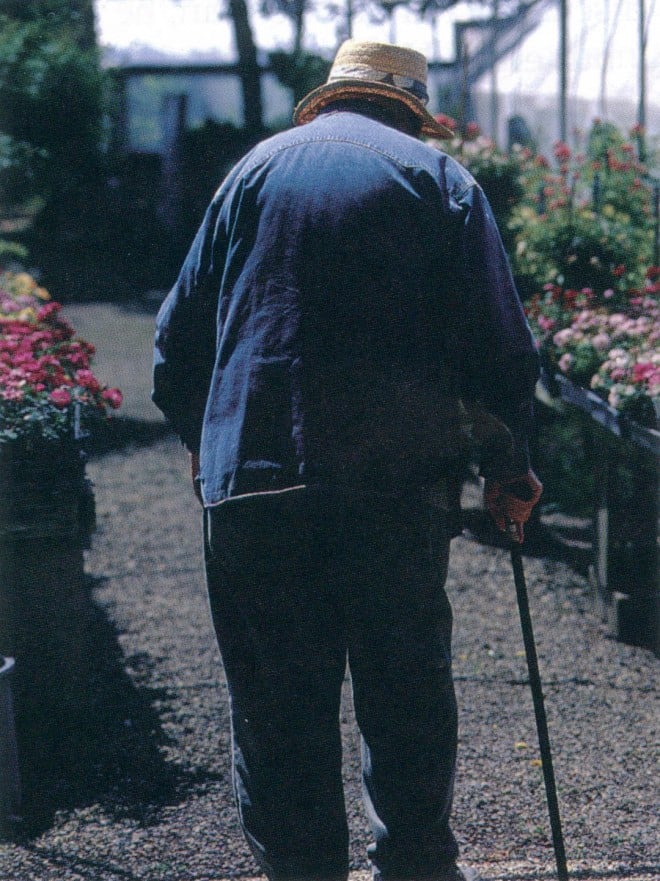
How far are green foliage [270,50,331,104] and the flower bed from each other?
1297 cm

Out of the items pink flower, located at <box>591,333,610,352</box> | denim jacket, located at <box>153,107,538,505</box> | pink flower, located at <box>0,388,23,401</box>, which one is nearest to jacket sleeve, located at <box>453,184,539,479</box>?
denim jacket, located at <box>153,107,538,505</box>

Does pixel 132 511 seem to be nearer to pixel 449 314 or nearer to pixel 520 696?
pixel 520 696

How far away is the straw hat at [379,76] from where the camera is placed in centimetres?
258

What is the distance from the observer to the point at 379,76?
2586 mm

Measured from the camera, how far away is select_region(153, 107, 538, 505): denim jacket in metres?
2.41

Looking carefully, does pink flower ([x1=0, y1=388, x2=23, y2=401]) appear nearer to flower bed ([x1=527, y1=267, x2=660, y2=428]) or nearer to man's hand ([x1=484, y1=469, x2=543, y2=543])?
man's hand ([x1=484, y1=469, x2=543, y2=543])

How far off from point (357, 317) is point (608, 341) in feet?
9.70

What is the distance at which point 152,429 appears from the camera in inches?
392

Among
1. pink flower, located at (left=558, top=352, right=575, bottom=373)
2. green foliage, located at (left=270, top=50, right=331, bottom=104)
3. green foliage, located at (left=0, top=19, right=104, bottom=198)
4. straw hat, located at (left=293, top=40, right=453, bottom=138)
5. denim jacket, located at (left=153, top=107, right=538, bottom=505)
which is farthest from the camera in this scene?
green foliage, located at (left=270, top=50, right=331, bottom=104)

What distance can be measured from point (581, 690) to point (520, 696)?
0.23m

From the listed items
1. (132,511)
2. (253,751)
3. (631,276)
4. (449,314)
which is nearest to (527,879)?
(253,751)

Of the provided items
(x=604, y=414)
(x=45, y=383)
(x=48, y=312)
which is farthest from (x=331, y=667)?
(x=48, y=312)

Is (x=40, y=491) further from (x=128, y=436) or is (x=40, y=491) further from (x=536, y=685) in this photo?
(x=128, y=436)

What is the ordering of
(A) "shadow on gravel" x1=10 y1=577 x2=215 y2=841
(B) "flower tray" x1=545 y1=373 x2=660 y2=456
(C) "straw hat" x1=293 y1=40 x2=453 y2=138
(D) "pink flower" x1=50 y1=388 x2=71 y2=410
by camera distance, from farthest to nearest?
(B) "flower tray" x1=545 y1=373 x2=660 y2=456
(D) "pink flower" x1=50 y1=388 x2=71 y2=410
(A) "shadow on gravel" x1=10 y1=577 x2=215 y2=841
(C) "straw hat" x1=293 y1=40 x2=453 y2=138
